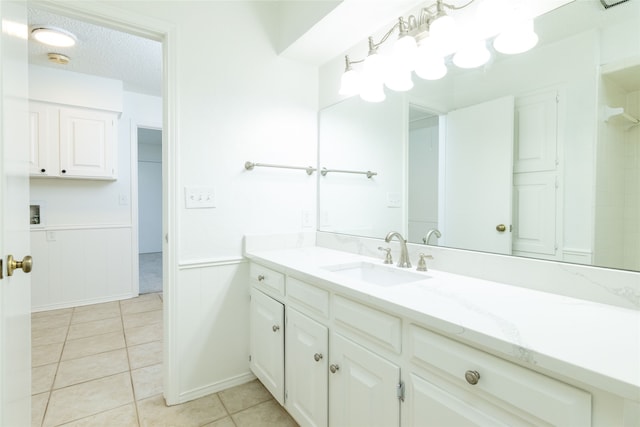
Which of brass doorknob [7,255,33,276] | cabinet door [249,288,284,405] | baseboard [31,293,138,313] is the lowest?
baseboard [31,293,138,313]

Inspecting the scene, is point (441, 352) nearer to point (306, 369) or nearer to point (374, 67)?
point (306, 369)

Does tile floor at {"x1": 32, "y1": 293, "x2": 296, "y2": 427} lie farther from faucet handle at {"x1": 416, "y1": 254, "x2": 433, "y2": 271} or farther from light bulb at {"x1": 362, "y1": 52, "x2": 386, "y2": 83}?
light bulb at {"x1": 362, "y1": 52, "x2": 386, "y2": 83}

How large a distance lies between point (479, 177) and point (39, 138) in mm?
3806

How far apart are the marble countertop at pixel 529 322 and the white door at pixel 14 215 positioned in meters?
0.93

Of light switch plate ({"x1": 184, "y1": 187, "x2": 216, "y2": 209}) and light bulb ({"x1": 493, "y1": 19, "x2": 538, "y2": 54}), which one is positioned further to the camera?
light switch plate ({"x1": 184, "y1": 187, "x2": 216, "y2": 209})

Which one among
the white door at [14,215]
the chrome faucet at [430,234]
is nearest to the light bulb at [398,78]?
the chrome faucet at [430,234]

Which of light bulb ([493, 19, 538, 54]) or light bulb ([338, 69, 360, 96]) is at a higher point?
light bulb ([338, 69, 360, 96])

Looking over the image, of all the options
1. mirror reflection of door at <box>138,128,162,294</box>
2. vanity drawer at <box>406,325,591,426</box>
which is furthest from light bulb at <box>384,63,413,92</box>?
mirror reflection of door at <box>138,128,162,294</box>

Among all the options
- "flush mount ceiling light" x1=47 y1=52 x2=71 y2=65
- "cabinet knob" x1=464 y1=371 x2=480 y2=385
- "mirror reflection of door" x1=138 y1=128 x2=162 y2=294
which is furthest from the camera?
"mirror reflection of door" x1=138 y1=128 x2=162 y2=294

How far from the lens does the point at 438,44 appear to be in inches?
54.7

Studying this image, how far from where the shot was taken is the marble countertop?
0.59 metres

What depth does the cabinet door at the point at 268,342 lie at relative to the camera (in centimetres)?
156

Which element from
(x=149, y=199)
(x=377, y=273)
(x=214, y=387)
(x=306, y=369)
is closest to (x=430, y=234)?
(x=377, y=273)

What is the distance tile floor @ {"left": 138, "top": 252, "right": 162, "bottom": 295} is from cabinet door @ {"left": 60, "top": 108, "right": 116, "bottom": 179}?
1.51 m
